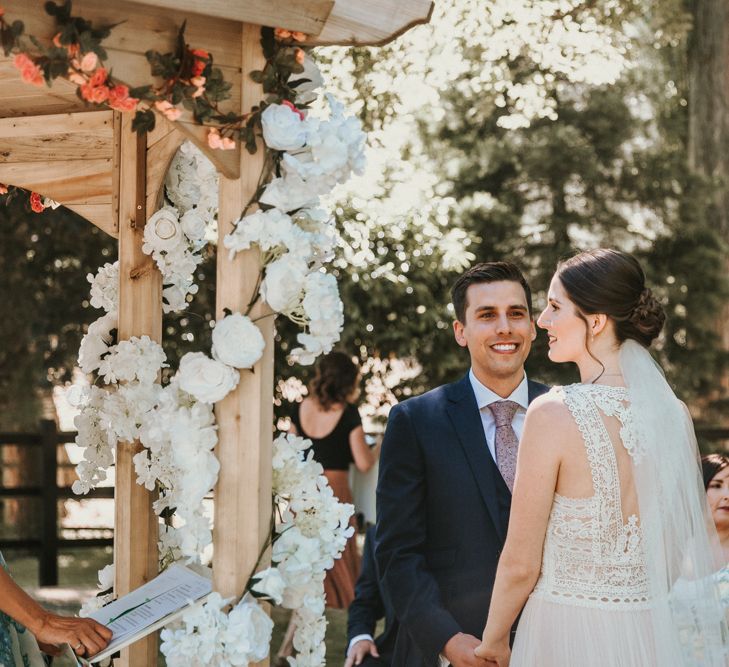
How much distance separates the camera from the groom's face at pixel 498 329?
3.53 m

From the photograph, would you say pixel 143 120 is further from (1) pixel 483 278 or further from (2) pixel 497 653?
(2) pixel 497 653

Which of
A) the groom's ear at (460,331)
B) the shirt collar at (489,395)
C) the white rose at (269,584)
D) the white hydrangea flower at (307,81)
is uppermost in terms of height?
the white hydrangea flower at (307,81)

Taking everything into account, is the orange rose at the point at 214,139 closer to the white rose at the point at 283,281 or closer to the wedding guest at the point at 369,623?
the white rose at the point at 283,281

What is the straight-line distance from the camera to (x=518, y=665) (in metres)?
2.99

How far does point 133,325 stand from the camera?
3795 mm

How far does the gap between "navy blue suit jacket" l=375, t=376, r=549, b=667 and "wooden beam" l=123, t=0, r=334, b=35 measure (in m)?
1.18

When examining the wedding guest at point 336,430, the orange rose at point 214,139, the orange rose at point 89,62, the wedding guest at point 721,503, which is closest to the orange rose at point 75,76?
the orange rose at point 89,62

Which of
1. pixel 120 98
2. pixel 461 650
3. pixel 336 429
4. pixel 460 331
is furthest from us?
pixel 336 429

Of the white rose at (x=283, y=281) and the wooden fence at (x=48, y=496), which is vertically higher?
the white rose at (x=283, y=281)

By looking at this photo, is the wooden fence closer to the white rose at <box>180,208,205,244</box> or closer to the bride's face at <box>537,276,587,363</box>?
the white rose at <box>180,208,205,244</box>

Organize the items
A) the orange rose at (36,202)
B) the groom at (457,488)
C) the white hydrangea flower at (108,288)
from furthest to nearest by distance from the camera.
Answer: the orange rose at (36,202)
the white hydrangea flower at (108,288)
the groom at (457,488)

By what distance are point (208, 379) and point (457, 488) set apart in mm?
889

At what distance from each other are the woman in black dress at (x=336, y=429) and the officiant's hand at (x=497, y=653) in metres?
4.04

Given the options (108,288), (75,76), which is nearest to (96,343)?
(108,288)
